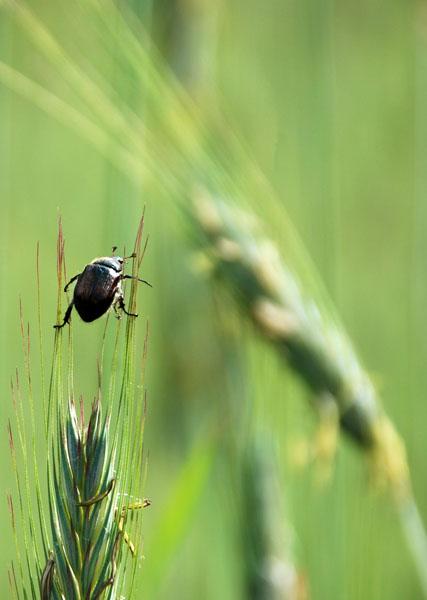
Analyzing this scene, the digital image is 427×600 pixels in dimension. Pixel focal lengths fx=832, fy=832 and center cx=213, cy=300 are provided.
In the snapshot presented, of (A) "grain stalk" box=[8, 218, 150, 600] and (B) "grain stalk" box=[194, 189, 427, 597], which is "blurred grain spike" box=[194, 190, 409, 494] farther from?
(A) "grain stalk" box=[8, 218, 150, 600]

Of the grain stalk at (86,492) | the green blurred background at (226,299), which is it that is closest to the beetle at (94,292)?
the grain stalk at (86,492)

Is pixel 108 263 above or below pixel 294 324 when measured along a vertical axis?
below

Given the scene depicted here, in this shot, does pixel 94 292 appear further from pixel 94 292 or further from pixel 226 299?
pixel 226 299

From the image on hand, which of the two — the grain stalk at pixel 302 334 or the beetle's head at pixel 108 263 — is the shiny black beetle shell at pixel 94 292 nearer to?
the beetle's head at pixel 108 263


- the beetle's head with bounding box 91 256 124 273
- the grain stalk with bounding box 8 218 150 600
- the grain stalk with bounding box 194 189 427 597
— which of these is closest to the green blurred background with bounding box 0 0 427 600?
the grain stalk with bounding box 194 189 427 597

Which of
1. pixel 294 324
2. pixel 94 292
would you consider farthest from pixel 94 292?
pixel 294 324

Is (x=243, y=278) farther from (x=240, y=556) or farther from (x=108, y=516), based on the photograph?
(x=108, y=516)

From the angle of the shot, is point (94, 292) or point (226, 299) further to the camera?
point (226, 299)
